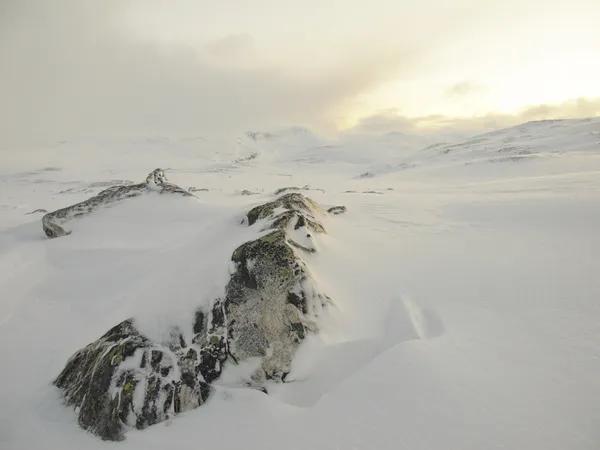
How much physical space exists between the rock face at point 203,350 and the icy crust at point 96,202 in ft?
28.3

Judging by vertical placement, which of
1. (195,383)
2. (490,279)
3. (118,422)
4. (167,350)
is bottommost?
(118,422)

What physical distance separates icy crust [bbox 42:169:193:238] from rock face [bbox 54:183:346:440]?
8634 mm

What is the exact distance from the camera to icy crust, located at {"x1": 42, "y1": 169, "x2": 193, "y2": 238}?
463 inches

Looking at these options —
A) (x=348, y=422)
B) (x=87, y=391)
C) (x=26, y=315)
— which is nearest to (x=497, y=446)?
(x=348, y=422)

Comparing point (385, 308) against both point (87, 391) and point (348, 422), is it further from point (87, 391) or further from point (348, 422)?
point (87, 391)

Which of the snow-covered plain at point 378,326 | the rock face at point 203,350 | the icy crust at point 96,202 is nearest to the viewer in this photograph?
the snow-covered plain at point 378,326

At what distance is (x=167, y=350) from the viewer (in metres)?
4.75

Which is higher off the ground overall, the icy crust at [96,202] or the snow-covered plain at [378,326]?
the icy crust at [96,202]

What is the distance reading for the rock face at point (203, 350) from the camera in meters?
4.30

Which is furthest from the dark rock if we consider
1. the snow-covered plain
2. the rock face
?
the rock face

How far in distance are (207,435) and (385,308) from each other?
339 centimetres

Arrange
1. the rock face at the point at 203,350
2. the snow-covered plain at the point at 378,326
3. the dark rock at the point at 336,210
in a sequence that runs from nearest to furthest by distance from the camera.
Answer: the snow-covered plain at the point at 378,326 < the rock face at the point at 203,350 < the dark rock at the point at 336,210

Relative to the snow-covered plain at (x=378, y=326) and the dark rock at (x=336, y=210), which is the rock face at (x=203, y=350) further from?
the dark rock at (x=336, y=210)

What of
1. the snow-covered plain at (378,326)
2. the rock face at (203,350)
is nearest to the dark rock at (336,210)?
the snow-covered plain at (378,326)
